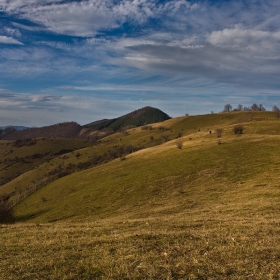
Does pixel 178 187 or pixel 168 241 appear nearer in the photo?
pixel 168 241

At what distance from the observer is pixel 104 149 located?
16325 centimetres

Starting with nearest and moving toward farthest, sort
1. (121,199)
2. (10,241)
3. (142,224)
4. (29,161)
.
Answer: (10,241)
(142,224)
(121,199)
(29,161)

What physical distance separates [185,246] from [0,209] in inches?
2297

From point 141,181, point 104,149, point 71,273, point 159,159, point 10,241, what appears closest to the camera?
point 71,273

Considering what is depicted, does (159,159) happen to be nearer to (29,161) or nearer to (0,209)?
(0,209)

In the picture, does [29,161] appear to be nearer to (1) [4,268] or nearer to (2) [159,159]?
(2) [159,159]

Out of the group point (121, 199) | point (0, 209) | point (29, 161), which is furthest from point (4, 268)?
point (29, 161)

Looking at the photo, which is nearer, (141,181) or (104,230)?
(104,230)

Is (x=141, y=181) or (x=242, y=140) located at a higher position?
(x=242, y=140)

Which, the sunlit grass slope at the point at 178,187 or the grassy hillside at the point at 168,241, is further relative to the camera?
the sunlit grass slope at the point at 178,187

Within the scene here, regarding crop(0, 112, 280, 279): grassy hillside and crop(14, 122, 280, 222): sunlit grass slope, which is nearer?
crop(0, 112, 280, 279): grassy hillside

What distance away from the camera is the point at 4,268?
10461 millimetres

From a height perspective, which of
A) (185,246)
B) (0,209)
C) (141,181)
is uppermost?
(185,246)

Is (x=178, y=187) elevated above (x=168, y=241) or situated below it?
below
